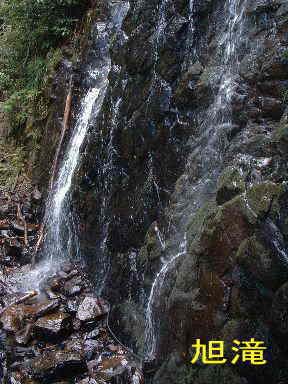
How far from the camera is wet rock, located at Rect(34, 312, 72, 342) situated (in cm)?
616

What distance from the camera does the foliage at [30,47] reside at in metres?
9.90

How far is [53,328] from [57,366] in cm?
83

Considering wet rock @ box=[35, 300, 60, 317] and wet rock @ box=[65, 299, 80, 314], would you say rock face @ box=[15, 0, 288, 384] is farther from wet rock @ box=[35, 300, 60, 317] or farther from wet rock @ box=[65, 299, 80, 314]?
wet rock @ box=[35, 300, 60, 317]

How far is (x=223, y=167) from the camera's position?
15.3 ft

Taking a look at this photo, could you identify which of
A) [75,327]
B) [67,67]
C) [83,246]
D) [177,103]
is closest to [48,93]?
[67,67]

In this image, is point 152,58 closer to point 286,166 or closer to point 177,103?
point 177,103

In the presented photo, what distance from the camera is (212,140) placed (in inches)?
198

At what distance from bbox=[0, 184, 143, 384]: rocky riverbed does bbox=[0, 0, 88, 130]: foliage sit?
3755 millimetres

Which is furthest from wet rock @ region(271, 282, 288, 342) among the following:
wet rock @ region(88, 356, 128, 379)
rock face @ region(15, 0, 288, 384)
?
wet rock @ region(88, 356, 128, 379)

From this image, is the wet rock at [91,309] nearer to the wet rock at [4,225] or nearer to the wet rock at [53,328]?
the wet rock at [53,328]

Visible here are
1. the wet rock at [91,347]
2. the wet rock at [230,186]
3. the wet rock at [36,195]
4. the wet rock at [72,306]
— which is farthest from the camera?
the wet rock at [36,195]

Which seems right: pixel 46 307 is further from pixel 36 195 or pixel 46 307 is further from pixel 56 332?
pixel 36 195

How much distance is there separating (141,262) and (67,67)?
5.39m

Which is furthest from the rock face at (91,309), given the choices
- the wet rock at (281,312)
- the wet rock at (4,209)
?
the wet rock at (281,312)
